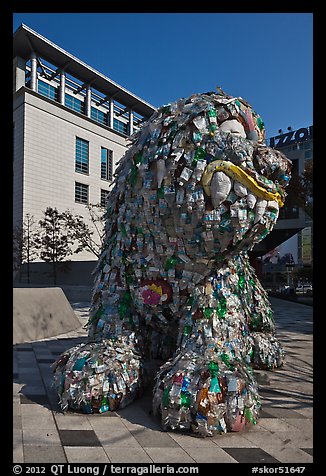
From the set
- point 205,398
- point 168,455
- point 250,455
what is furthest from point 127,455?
point 250,455

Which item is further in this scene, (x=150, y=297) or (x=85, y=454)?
(x=150, y=297)

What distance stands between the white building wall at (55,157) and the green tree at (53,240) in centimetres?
90

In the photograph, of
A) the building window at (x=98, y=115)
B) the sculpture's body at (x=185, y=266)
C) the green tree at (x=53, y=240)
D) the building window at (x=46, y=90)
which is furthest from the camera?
the building window at (x=98, y=115)

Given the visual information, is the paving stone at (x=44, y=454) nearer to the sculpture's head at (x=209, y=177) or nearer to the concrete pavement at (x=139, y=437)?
the concrete pavement at (x=139, y=437)

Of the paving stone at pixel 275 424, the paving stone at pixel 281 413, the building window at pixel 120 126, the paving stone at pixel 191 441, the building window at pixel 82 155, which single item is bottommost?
the paving stone at pixel 281 413

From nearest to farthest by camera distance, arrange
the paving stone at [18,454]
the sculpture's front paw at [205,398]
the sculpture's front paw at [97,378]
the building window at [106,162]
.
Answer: the paving stone at [18,454]
the sculpture's front paw at [205,398]
the sculpture's front paw at [97,378]
the building window at [106,162]

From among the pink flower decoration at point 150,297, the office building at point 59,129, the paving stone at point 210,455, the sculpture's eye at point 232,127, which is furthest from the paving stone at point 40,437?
the office building at point 59,129

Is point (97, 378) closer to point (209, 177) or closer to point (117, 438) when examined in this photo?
point (117, 438)

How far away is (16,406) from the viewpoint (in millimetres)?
2625

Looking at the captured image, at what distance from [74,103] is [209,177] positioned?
80.7 feet

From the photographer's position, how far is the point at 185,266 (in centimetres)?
255

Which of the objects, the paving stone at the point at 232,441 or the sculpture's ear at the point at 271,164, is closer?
the paving stone at the point at 232,441

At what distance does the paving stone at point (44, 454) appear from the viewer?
1860 millimetres
